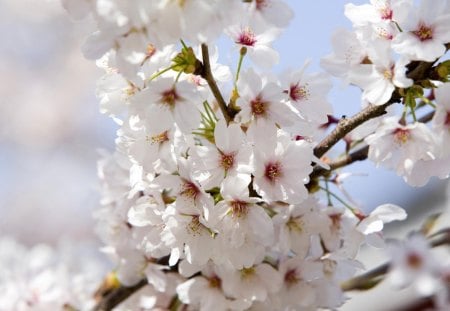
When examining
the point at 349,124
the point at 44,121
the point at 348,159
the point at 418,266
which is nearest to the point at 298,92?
the point at 349,124

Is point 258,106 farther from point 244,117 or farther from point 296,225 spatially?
point 296,225

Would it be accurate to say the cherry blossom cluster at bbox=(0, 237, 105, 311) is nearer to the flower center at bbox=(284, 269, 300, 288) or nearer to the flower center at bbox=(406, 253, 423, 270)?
the flower center at bbox=(284, 269, 300, 288)

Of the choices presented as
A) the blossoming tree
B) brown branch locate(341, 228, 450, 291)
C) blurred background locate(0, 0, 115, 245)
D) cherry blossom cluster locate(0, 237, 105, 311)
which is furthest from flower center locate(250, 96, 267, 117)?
blurred background locate(0, 0, 115, 245)

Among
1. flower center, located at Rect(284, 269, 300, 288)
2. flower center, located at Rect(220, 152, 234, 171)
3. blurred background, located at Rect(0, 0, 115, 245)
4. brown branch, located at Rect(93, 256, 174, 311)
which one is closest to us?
flower center, located at Rect(220, 152, 234, 171)

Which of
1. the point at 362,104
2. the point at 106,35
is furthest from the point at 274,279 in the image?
the point at 106,35

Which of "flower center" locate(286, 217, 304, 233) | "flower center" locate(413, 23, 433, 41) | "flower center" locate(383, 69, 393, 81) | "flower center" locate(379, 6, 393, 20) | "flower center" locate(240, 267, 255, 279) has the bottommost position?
"flower center" locate(240, 267, 255, 279)

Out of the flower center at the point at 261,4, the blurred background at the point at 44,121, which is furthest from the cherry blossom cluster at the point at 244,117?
the blurred background at the point at 44,121
